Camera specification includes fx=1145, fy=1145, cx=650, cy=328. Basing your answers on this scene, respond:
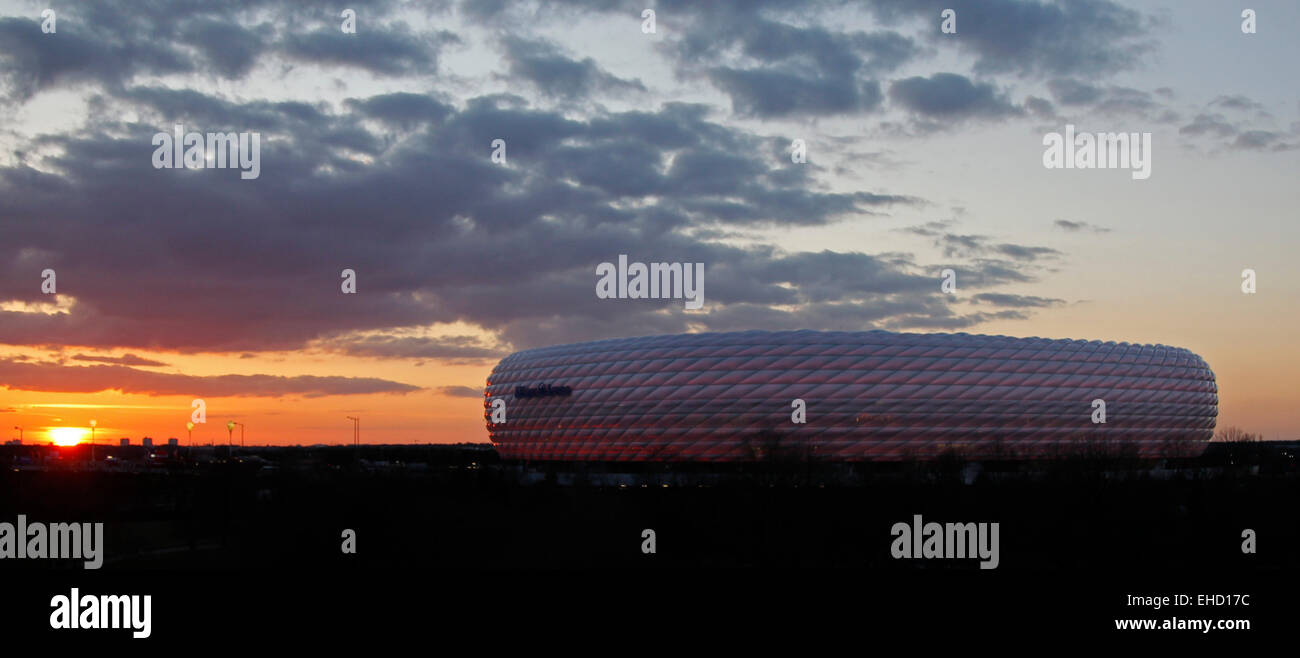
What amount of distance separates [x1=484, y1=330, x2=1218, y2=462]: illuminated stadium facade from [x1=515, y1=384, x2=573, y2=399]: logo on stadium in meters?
0.44

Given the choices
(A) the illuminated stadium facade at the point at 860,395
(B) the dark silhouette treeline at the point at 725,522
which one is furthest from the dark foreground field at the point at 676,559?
(A) the illuminated stadium facade at the point at 860,395

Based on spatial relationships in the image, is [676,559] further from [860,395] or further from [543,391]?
[543,391]

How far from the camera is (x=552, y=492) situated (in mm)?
45719

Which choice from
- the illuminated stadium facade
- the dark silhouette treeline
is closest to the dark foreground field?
the dark silhouette treeline

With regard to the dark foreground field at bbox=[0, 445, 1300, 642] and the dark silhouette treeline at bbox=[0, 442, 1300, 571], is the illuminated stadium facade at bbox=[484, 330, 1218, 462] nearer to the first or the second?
the dark foreground field at bbox=[0, 445, 1300, 642]

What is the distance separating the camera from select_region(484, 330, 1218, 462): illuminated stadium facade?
243 feet

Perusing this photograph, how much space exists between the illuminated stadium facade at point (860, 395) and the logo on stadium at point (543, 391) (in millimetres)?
443

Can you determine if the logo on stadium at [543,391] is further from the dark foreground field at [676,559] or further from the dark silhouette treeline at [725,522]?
the dark silhouette treeline at [725,522]

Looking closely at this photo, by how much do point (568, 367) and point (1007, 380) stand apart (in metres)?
30.3

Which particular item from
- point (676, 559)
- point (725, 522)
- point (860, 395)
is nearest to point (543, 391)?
point (860, 395)

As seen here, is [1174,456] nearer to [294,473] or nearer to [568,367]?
[568,367]

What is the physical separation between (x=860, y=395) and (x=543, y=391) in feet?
76.3

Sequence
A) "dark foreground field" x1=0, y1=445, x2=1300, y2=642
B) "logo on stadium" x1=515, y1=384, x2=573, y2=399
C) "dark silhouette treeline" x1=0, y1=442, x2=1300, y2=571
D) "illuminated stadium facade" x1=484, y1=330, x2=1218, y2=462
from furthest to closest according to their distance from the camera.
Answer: "logo on stadium" x1=515, y1=384, x2=573, y2=399 < "illuminated stadium facade" x1=484, y1=330, x2=1218, y2=462 < "dark silhouette treeline" x1=0, y1=442, x2=1300, y2=571 < "dark foreground field" x1=0, y1=445, x2=1300, y2=642
